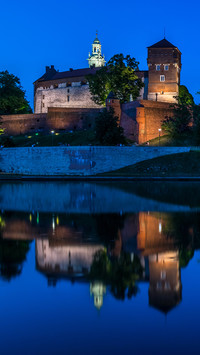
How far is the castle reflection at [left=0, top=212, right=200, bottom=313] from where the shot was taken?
8.98 metres

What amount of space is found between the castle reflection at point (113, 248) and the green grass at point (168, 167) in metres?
30.6

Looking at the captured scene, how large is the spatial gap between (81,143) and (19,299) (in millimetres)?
57473

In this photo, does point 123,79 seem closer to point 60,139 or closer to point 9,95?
point 60,139

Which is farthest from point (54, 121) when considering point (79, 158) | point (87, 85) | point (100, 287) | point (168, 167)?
point (100, 287)

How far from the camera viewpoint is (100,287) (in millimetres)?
8820

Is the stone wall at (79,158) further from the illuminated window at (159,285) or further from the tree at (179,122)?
the illuminated window at (159,285)

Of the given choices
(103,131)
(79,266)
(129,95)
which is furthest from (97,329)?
(129,95)

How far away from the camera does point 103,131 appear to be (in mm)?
59375

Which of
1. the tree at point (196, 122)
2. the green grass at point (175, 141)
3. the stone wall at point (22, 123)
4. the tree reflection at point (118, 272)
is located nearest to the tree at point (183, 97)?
the tree at point (196, 122)

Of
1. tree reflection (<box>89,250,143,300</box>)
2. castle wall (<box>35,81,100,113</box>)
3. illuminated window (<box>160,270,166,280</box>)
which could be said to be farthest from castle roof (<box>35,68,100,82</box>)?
illuminated window (<box>160,270,166,280</box>)

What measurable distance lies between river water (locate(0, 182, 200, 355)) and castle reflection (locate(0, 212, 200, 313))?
0.02 m

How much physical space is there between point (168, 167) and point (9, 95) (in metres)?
46.5

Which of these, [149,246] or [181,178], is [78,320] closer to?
[149,246]

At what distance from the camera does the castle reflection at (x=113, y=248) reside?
8.98 m
